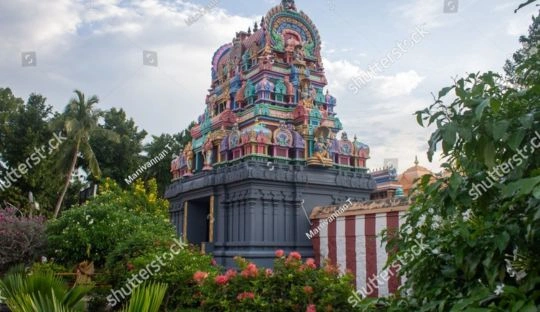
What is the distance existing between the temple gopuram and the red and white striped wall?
1972 mm

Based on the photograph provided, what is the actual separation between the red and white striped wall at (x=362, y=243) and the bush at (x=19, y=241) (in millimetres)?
7566

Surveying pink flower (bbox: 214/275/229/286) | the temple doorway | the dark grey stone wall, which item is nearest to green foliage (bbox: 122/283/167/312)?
pink flower (bbox: 214/275/229/286)

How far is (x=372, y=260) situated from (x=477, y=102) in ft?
32.2

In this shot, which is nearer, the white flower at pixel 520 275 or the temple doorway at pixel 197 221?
the white flower at pixel 520 275

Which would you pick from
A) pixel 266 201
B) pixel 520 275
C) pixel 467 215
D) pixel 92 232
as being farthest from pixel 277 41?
pixel 520 275

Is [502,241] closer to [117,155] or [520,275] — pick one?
[520,275]

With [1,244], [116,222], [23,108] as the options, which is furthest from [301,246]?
[23,108]

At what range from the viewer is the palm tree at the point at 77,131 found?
84.6 ft

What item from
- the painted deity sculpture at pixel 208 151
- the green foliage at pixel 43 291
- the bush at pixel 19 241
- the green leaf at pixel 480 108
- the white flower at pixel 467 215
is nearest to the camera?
the green leaf at pixel 480 108

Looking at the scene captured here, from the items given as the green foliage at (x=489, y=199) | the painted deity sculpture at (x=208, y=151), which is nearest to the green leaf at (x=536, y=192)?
the green foliage at (x=489, y=199)

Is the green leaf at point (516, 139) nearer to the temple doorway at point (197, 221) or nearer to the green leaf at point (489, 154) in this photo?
the green leaf at point (489, 154)

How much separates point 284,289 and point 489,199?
13.3 ft

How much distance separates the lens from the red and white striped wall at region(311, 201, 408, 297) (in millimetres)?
11242

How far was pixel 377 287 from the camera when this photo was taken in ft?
36.9
